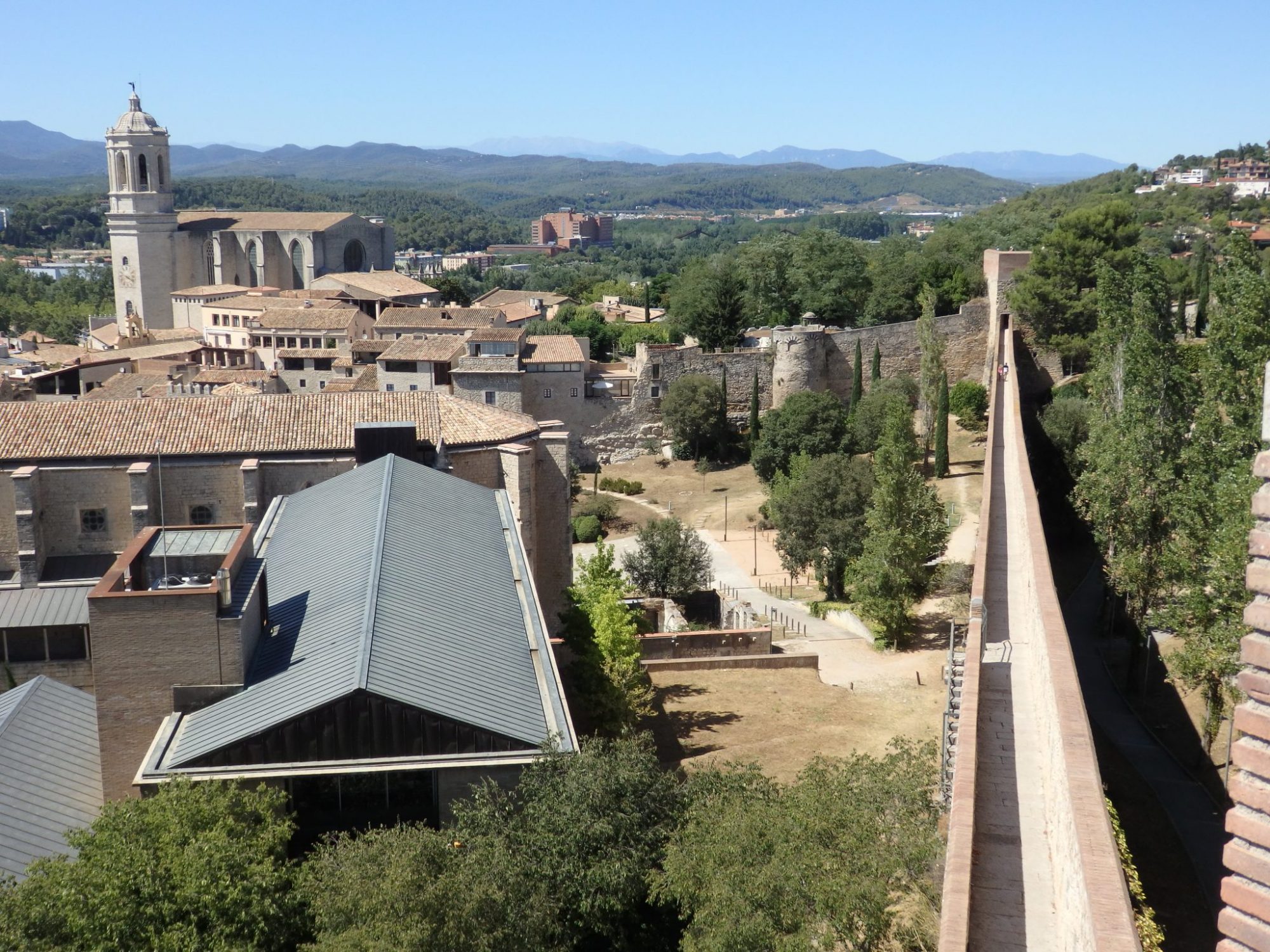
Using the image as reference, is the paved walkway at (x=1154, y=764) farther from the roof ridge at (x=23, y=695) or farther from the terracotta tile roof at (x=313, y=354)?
the terracotta tile roof at (x=313, y=354)

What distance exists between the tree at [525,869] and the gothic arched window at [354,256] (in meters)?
79.6

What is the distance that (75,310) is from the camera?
106375 millimetres

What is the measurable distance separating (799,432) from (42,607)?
103 ft

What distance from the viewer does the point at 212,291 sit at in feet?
262

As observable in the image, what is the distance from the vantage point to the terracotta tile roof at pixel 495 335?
4734 cm

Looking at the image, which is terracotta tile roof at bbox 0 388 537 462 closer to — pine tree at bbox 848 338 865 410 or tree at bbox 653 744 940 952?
tree at bbox 653 744 940 952

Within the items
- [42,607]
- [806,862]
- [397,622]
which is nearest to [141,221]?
[42,607]

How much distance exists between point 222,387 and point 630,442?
668 inches

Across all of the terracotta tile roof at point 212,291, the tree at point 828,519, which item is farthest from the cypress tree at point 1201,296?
the terracotta tile roof at point 212,291

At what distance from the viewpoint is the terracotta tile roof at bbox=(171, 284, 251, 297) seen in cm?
7938

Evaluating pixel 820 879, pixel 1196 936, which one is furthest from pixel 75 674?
pixel 1196 936

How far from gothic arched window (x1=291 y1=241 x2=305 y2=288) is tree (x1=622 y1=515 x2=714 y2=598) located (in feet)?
198

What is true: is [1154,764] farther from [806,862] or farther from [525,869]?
[525,869]

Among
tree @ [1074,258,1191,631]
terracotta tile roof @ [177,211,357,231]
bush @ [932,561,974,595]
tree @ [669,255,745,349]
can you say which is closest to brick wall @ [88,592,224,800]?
tree @ [1074,258,1191,631]
